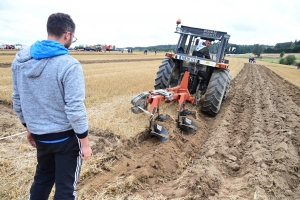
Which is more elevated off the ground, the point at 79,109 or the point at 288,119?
the point at 79,109

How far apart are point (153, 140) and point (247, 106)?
4.47m

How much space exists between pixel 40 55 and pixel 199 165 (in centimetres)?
275

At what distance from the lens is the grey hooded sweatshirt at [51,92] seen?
189cm

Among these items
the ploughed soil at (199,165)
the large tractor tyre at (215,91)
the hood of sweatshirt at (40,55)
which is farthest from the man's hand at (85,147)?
the large tractor tyre at (215,91)

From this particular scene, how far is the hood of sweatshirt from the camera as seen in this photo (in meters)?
1.88

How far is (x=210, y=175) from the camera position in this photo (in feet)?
11.4

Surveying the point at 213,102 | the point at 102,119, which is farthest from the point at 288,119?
the point at 102,119

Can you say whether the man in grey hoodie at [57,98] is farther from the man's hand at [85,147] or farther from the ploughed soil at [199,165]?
the ploughed soil at [199,165]

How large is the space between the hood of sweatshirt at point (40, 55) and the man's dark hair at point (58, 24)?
8cm

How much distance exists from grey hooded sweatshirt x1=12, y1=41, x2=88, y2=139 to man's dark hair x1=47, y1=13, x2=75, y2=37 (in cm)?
18

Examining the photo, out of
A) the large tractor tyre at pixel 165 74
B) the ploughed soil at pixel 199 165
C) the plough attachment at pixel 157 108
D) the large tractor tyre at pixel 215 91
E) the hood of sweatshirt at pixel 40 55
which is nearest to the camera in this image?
the hood of sweatshirt at pixel 40 55

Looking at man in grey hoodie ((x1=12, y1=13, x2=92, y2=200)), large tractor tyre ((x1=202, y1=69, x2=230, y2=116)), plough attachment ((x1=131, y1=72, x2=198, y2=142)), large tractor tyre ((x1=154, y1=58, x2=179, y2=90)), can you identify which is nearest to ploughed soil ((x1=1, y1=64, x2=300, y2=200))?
plough attachment ((x1=131, y1=72, x2=198, y2=142))

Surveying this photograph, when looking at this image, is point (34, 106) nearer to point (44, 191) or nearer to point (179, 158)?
point (44, 191)

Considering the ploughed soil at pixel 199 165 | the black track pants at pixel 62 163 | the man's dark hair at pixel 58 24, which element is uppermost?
the man's dark hair at pixel 58 24
